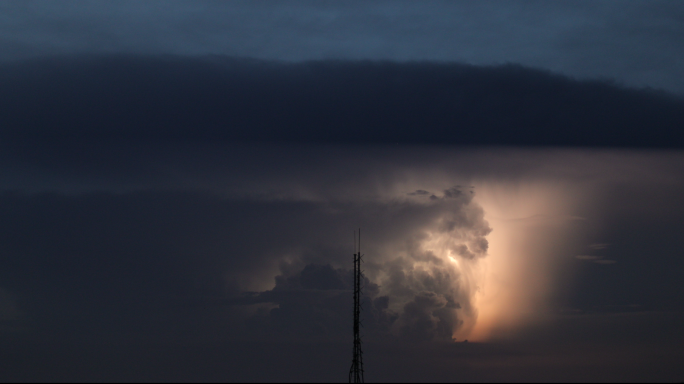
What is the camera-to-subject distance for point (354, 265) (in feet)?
103

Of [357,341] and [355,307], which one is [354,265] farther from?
[357,341]

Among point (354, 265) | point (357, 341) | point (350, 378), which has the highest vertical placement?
point (354, 265)

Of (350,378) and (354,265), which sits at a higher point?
(354,265)

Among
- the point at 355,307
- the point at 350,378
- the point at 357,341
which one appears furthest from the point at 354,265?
the point at 350,378

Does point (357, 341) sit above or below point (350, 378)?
above

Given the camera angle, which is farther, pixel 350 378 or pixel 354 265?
pixel 354 265

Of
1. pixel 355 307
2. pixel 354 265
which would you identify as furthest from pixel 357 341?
pixel 354 265

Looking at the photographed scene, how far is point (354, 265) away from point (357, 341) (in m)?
9.36

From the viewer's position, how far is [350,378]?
2861 centimetres

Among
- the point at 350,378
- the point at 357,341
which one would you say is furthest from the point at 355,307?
the point at 350,378

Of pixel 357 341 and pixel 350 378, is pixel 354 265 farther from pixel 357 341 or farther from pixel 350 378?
pixel 350 378

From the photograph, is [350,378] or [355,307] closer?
[350,378]

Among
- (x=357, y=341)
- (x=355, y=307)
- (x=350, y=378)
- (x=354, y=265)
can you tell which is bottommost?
(x=350, y=378)

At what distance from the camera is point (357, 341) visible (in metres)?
29.7
